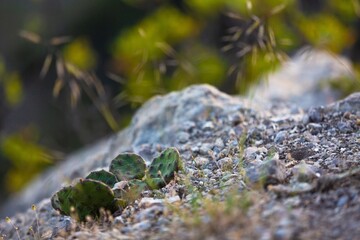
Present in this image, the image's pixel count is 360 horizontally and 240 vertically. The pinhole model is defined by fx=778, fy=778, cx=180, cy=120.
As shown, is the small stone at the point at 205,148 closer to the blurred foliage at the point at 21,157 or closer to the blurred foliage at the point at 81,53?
the blurred foliage at the point at 21,157

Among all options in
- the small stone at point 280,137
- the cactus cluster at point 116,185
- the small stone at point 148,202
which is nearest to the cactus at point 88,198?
the cactus cluster at point 116,185

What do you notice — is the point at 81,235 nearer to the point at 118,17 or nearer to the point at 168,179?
the point at 168,179

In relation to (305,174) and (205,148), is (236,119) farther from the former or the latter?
(305,174)

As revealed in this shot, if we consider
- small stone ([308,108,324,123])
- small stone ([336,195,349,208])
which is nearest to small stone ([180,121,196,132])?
small stone ([308,108,324,123])

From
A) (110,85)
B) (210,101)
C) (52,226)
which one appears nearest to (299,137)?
(210,101)

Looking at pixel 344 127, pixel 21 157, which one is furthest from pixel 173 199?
pixel 21 157
